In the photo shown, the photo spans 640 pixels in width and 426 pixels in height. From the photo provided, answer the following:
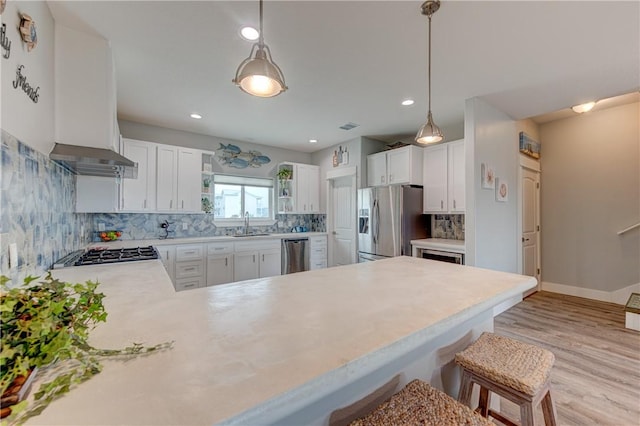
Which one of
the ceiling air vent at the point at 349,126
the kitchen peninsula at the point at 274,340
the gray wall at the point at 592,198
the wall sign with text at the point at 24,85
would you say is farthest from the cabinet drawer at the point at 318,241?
the wall sign with text at the point at 24,85

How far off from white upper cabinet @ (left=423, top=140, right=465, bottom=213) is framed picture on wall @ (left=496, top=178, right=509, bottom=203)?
0.40 m

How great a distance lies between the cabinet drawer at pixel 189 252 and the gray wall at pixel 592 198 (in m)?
5.58

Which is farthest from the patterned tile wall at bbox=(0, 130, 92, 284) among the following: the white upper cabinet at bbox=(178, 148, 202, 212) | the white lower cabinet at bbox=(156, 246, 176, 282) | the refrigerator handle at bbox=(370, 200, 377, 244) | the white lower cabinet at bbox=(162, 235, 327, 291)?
the refrigerator handle at bbox=(370, 200, 377, 244)

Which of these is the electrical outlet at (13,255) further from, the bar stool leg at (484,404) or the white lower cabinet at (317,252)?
the white lower cabinet at (317,252)

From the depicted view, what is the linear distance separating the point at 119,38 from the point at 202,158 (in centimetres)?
249

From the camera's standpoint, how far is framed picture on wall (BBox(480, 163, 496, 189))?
3.32 meters

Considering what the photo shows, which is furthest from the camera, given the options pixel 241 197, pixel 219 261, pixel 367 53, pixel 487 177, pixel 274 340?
pixel 241 197

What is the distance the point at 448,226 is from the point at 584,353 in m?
2.09

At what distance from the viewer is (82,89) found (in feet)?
6.73

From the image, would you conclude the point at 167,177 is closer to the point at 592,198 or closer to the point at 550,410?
the point at 550,410

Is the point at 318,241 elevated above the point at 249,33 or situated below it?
below

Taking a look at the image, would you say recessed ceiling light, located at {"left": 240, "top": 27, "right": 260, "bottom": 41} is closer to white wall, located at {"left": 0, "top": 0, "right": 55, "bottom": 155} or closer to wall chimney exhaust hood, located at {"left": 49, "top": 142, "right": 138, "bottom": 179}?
white wall, located at {"left": 0, "top": 0, "right": 55, "bottom": 155}

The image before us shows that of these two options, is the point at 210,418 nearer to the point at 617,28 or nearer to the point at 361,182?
the point at 617,28

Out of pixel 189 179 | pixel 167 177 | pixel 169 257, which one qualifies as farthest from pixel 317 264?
pixel 167 177
